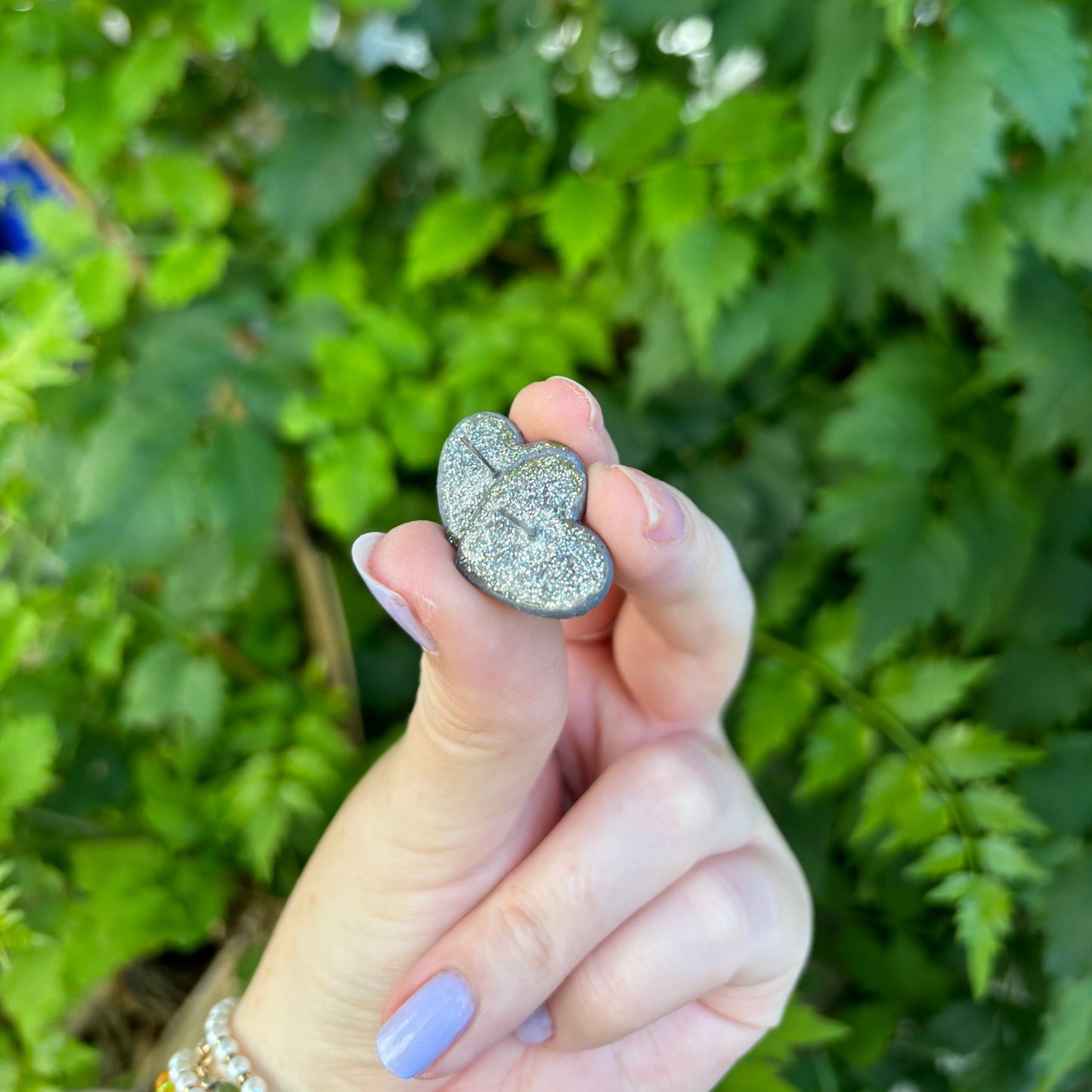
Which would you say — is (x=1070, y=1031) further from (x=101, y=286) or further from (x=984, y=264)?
(x=101, y=286)

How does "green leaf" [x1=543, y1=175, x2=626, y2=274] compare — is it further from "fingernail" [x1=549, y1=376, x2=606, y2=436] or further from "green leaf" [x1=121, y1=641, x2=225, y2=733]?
"green leaf" [x1=121, y1=641, x2=225, y2=733]

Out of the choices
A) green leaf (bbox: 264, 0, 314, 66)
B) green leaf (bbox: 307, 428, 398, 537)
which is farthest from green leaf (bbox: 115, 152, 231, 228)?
green leaf (bbox: 307, 428, 398, 537)

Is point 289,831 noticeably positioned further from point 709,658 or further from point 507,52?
point 507,52

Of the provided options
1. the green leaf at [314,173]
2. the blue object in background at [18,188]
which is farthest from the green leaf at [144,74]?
the blue object in background at [18,188]

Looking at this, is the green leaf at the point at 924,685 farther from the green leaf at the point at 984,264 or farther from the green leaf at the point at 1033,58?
the green leaf at the point at 1033,58

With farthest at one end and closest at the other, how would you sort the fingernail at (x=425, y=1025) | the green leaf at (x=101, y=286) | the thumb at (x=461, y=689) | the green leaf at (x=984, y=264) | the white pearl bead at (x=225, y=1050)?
1. the green leaf at (x=101, y=286)
2. the green leaf at (x=984, y=264)
3. the white pearl bead at (x=225, y=1050)
4. the fingernail at (x=425, y=1025)
5. the thumb at (x=461, y=689)

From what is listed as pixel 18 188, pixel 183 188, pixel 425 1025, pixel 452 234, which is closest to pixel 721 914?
pixel 425 1025
